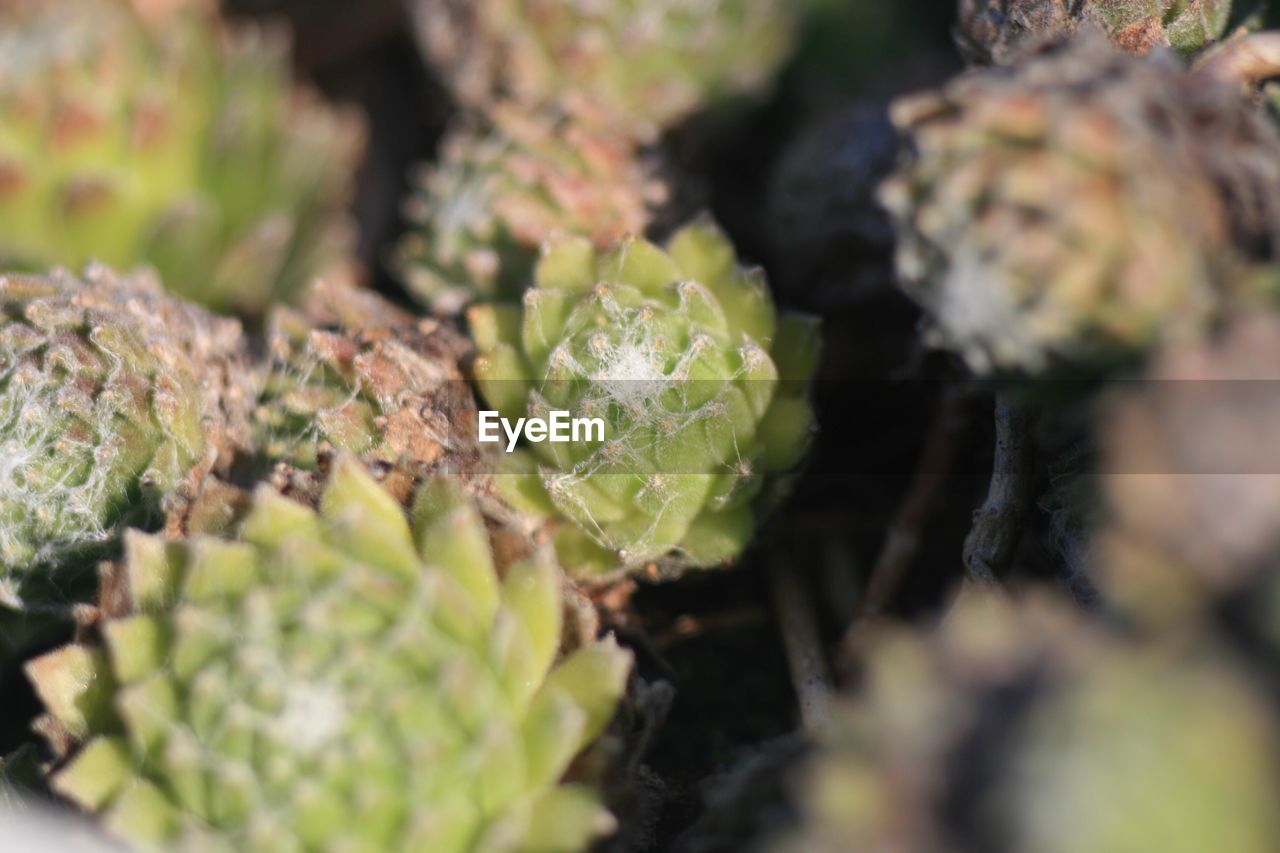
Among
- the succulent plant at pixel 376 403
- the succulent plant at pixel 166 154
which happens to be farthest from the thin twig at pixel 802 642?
the succulent plant at pixel 166 154

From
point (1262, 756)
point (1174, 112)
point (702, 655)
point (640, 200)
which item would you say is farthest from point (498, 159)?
point (1262, 756)

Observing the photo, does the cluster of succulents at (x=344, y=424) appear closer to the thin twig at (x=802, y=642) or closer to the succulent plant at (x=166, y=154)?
the succulent plant at (x=166, y=154)

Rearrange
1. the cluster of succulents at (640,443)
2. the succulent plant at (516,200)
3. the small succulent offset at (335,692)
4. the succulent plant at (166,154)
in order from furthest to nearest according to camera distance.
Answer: the succulent plant at (166,154) → the succulent plant at (516,200) → the small succulent offset at (335,692) → the cluster of succulents at (640,443)

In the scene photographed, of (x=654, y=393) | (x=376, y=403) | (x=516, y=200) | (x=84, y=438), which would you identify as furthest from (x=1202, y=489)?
(x=84, y=438)

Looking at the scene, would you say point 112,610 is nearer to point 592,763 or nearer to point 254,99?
point 592,763

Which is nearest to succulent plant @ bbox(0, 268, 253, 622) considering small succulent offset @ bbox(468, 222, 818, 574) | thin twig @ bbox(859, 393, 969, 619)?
small succulent offset @ bbox(468, 222, 818, 574)

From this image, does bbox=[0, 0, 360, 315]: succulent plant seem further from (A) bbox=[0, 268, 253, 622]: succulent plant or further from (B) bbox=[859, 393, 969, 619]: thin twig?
(B) bbox=[859, 393, 969, 619]: thin twig

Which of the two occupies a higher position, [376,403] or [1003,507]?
[376,403]

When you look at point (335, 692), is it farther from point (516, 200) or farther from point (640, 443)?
point (516, 200)
